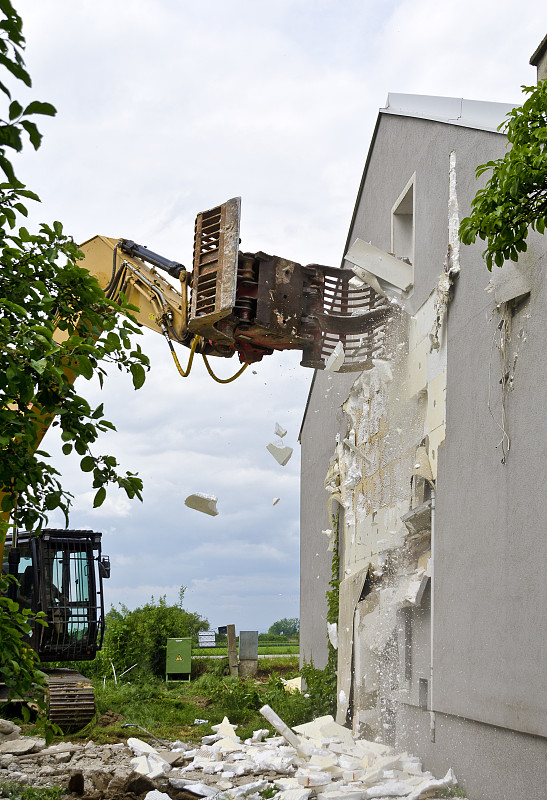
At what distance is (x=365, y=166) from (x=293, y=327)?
15.4ft

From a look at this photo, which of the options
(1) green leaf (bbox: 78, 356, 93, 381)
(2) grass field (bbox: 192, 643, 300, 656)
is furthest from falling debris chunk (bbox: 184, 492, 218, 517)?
(2) grass field (bbox: 192, 643, 300, 656)

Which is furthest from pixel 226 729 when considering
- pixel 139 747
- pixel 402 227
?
pixel 402 227

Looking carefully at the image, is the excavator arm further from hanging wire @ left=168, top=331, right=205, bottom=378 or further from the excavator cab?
the excavator cab

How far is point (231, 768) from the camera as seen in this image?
29.3ft

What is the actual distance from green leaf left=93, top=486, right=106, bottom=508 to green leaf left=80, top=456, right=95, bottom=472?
95 mm

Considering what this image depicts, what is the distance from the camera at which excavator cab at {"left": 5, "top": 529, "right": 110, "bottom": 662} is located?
1273 cm

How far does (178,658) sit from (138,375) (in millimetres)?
15598

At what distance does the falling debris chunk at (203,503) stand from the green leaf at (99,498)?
6864 millimetres

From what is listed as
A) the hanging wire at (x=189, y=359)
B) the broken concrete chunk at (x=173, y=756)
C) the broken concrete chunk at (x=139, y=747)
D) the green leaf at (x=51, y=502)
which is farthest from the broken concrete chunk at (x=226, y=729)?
the green leaf at (x=51, y=502)

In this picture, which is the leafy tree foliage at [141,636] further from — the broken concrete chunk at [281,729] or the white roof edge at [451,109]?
the white roof edge at [451,109]

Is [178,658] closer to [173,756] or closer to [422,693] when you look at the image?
[173,756]

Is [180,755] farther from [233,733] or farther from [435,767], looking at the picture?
[435,767]

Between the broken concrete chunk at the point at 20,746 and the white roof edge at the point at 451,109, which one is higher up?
the white roof edge at the point at 451,109

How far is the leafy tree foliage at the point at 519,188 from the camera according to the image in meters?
4.37
